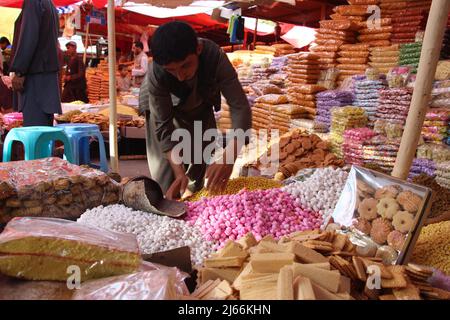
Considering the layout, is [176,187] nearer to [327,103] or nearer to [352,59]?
[327,103]

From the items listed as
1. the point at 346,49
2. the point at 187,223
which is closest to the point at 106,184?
the point at 187,223

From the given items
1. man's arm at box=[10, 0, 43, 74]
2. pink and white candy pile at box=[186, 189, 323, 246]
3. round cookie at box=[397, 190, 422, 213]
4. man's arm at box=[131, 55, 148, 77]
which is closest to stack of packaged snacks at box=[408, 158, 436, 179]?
pink and white candy pile at box=[186, 189, 323, 246]

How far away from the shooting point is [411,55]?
3139mm

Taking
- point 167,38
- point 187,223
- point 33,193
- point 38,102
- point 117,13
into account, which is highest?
point 117,13

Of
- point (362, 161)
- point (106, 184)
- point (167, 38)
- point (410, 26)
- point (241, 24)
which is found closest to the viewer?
point (167, 38)

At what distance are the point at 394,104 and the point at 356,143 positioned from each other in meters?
0.39

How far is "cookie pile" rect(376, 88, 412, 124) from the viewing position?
2861 millimetres

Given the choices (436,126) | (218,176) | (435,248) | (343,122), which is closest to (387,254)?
(435,248)

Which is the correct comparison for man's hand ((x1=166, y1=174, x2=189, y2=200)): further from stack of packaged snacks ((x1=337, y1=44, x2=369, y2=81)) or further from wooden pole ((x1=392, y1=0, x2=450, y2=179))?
stack of packaged snacks ((x1=337, y1=44, x2=369, y2=81))

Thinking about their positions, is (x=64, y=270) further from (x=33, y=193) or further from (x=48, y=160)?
(x=48, y=160)

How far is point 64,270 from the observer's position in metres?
0.94

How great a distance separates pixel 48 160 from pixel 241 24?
189 inches

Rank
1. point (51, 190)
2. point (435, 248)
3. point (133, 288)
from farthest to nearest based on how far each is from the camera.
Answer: point (51, 190), point (435, 248), point (133, 288)

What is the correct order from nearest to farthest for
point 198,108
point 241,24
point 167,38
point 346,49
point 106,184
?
1. point 167,38
2. point 106,184
3. point 198,108
4. point 346,49
5. point 241,24
